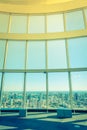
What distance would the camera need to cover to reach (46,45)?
807 centimetres

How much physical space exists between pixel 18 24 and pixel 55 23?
188cm

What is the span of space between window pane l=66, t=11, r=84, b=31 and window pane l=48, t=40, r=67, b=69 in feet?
2.70

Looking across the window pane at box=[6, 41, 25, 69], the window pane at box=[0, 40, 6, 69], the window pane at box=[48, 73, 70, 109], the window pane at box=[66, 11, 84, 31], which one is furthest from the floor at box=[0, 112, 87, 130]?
the window pane at box=[66, 11, 84, 31]

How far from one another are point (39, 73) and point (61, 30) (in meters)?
2.39

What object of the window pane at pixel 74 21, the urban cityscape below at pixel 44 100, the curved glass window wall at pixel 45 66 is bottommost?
the urban cityscape below at pixel 44 100

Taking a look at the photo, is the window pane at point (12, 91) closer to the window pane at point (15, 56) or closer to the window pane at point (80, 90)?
the window pane at point (15, 56)

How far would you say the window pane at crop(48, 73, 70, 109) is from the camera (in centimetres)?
750

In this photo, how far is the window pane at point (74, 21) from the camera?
25.1 ft

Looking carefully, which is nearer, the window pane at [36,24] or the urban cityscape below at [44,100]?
the urban cityscape below at [44,100]

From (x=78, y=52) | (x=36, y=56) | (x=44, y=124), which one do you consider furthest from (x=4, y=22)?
(x=44, y=124)

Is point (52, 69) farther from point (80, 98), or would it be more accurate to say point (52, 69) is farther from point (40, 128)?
point (40, 128)

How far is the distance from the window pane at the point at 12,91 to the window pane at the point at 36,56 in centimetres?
87

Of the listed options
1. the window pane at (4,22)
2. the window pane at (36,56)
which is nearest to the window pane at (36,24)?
the window pane at (36,56)

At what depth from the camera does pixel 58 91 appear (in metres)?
7.49
